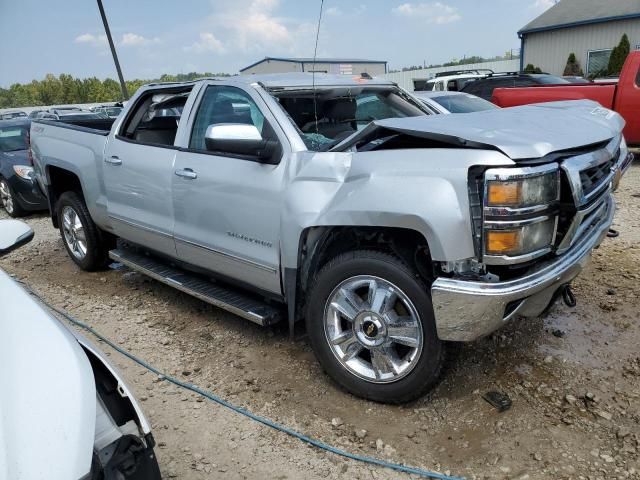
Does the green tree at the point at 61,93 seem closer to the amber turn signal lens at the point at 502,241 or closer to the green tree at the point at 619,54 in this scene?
the green tree at the point at 619,54

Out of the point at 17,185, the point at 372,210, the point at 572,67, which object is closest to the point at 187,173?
the point at 372,210

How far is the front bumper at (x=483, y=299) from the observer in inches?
95.9

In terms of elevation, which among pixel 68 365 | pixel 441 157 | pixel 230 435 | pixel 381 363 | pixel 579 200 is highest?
pixel 441 157

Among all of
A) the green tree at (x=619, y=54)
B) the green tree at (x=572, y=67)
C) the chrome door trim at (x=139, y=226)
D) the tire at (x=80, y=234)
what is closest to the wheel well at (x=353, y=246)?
the chrome door trim at (x=139, y=226)

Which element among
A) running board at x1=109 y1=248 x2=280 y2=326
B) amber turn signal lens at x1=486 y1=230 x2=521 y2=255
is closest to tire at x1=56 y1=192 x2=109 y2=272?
running board at x1=109 y1=248 x2=280 y2=326

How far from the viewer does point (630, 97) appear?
970 centimetres

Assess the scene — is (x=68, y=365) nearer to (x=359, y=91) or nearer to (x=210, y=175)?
(x=210, y=175)

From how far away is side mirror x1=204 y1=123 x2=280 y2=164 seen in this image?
3172 millimetres

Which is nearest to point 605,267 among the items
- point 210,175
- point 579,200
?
point 579,200

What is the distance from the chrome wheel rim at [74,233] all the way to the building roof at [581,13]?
870 inches

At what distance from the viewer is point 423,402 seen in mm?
3033

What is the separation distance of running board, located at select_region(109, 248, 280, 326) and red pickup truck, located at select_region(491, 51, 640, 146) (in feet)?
27.2

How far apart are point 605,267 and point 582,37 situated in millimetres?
21179

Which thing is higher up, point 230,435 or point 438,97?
point 438,97
